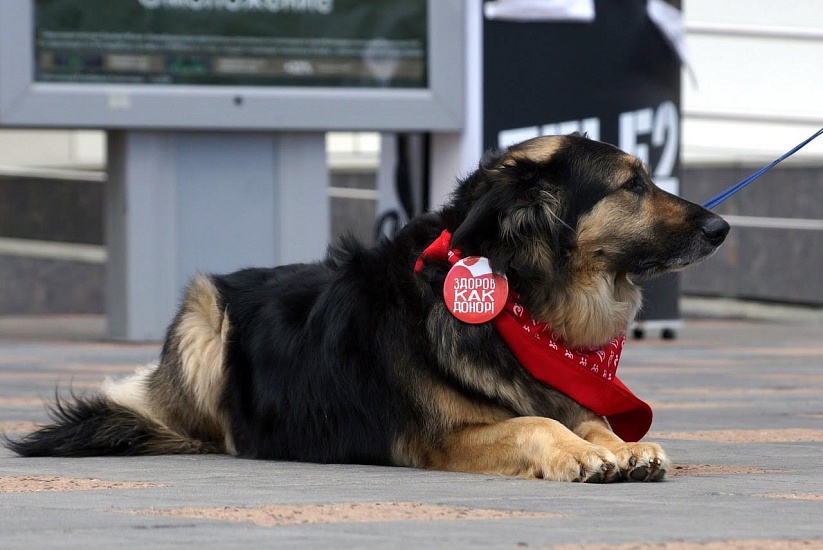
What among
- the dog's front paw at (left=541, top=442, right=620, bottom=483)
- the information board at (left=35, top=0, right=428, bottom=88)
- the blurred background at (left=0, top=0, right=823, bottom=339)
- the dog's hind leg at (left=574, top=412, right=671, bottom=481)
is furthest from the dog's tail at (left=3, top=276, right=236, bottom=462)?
the blurred background at (left=0, top=0, right=823, bottom=339)

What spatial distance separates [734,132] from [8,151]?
9622 millimetres

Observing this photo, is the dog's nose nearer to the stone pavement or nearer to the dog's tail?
the stone pavement

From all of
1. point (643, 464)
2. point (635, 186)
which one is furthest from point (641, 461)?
point (635, 186)

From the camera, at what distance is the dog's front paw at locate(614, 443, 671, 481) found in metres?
4.91

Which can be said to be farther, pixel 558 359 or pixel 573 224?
pixel 573 224

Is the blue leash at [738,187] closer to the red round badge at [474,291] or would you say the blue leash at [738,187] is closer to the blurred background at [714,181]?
the red round badge at [474,291]

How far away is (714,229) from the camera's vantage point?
5.42 meters

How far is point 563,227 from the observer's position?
215 inches

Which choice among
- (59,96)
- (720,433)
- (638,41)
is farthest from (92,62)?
(720,433)

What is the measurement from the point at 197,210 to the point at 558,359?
29.4ft

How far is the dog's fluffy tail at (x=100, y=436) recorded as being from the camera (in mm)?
6059

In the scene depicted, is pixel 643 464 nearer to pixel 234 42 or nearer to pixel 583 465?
pixel 583 465

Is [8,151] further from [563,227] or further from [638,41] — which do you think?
[563,227]

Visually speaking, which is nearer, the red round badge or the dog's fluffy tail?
the red round badge
